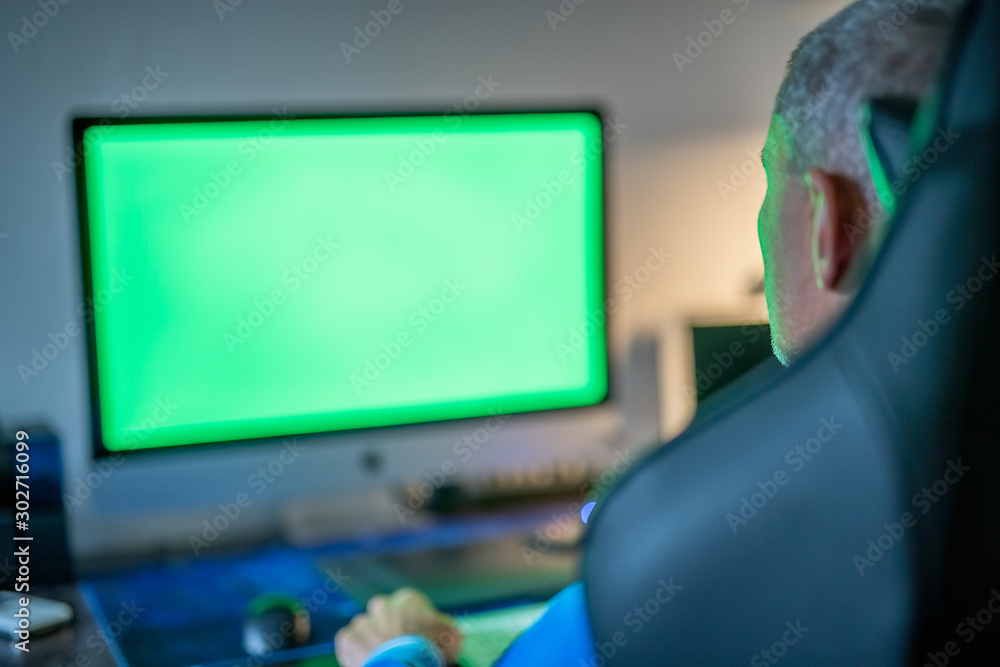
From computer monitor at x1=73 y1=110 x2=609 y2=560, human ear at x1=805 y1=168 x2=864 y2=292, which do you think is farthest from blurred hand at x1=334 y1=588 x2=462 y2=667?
human ear at x1=805 y1=168 x2=864 y2=292

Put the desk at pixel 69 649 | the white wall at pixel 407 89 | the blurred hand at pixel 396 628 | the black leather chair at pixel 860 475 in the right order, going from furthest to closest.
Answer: the white wall at pixel 407 89 < the desk at pixel 69 649 < the blurred hand at pixel 396 628 < the black leather chair at pixel 860 475

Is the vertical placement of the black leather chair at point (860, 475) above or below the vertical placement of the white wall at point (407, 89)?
below

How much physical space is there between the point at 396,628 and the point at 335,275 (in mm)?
615

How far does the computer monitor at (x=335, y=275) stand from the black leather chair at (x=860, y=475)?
3.41 ft

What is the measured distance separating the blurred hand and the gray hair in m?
0.60

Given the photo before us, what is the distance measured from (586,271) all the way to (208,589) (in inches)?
29.1

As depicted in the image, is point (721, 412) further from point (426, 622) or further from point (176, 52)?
point (176, 52)

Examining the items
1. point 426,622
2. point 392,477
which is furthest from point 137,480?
point 426,622

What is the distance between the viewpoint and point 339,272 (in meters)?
1.38

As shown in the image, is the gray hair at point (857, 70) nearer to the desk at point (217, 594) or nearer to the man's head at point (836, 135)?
the man's head at point (836, 135)

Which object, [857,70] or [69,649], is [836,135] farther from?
[69,649]

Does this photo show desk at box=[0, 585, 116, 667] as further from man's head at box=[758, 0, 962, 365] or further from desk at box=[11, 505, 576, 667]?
man's head at box=[758, 0, 962, 365]

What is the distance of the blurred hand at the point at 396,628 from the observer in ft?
2.95

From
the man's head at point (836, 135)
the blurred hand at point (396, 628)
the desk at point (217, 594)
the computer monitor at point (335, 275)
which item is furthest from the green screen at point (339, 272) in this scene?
the man's head at point (836, 135)
